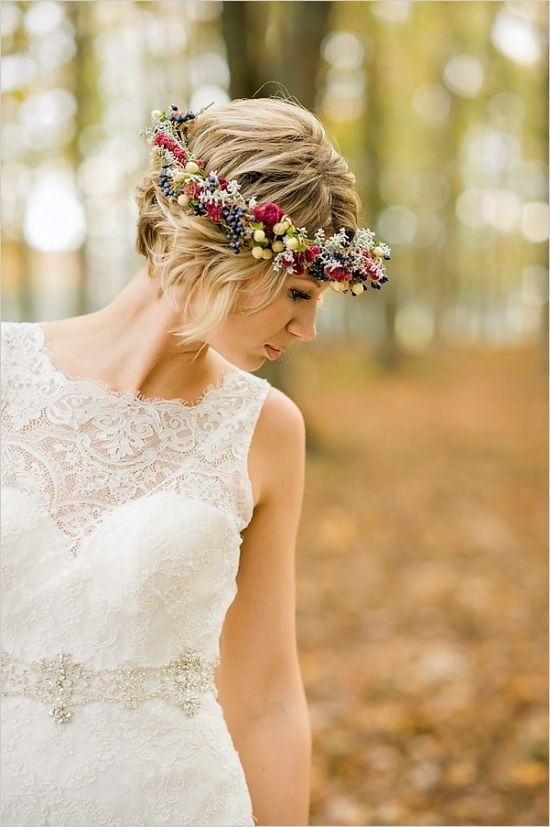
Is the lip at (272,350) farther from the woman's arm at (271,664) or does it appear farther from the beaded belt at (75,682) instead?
the beaded belt at (75,682)

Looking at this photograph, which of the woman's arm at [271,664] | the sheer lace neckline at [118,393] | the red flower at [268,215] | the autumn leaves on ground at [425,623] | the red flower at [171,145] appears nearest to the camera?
the red flower at [268,215]

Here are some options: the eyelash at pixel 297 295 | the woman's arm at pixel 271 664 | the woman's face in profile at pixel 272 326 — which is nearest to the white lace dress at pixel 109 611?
the woman's arm at pixel 271 664

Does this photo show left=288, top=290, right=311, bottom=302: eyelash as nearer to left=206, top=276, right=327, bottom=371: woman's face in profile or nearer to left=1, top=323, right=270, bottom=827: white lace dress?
left=206, top=276, right=327, bottom=371: woman's face in profile

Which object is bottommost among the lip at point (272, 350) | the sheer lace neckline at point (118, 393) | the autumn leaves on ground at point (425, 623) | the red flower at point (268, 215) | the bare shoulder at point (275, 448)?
the autumn leaves on ground at point (425, 623)

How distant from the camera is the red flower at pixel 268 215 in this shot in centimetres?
192

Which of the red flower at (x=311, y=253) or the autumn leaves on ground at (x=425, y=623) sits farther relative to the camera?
the autumn leaves on ground at (x=425, y=623)

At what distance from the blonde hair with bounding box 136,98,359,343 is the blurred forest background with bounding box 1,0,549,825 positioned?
0.33 metres

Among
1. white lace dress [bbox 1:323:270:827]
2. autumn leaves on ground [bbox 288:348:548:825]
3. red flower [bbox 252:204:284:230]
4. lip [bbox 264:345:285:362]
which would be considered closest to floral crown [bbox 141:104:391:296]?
red flower [bbox 252:204:284:230]

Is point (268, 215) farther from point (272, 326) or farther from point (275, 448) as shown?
point (275, 448)

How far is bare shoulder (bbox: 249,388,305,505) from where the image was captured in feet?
7.19

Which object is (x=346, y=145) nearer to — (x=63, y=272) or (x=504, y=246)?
(x=63, y=272)

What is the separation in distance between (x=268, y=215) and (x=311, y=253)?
13cm

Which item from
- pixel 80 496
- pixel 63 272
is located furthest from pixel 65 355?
pixel 63 272

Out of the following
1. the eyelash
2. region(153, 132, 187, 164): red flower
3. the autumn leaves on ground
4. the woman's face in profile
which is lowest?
the autumn leaves on ground
